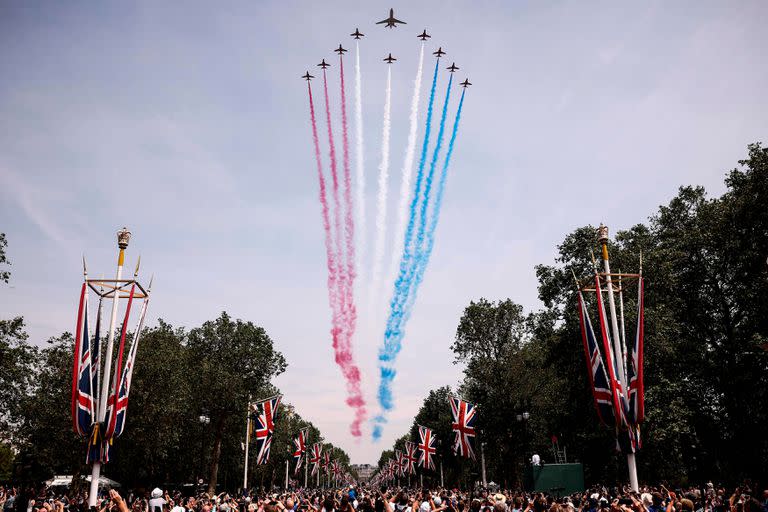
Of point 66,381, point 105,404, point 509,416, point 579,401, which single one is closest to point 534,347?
point 509,416

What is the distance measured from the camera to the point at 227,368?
57.9 metres

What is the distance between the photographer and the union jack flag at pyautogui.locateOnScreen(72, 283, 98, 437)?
19516 mm

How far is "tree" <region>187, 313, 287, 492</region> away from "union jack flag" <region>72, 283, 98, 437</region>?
3676 cm

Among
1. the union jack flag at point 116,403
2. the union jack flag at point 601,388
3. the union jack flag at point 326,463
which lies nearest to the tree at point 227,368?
the union jack flag at point 116,403

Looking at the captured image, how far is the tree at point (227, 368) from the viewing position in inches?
2206

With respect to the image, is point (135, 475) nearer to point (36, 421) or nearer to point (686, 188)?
point (36, 421)

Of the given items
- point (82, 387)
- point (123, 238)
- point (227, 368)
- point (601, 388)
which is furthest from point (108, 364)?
point (227, 368)

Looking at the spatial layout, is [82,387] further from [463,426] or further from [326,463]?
[326,463]

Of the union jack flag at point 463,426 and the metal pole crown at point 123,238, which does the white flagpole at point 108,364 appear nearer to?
the metal pole crown at point 123,238

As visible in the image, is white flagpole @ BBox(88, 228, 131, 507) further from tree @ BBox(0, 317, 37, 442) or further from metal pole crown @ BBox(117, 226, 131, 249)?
tree @ BBox(0, 317, 37, 442)

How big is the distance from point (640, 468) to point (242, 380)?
3809cm

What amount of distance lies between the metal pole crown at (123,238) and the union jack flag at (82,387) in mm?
3928

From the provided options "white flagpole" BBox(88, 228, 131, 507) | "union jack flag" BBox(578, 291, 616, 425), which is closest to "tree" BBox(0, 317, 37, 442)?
"white flagpole" BBox(88, 228, 131, 507)

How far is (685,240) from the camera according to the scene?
130ft
